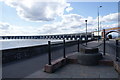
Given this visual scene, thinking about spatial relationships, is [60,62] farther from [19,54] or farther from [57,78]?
[19,54]

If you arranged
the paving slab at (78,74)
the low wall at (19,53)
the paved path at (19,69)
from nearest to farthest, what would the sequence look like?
the paving slab at (78,74)
the paved path at (19,69)
the low wall at (19,53)

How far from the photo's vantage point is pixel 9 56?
7.23 m

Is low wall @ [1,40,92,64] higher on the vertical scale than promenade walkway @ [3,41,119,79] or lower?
higher

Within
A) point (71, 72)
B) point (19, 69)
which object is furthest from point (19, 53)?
point (71, 72)

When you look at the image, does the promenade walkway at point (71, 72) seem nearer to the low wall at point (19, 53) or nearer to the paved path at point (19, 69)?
the paved path at point (19, 69)

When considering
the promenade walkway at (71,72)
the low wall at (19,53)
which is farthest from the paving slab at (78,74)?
the low wall at (19,53)

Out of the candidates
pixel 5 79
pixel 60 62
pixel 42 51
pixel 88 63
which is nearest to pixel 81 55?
pixel 88 63

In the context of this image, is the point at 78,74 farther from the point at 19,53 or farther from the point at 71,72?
the point at 19,53

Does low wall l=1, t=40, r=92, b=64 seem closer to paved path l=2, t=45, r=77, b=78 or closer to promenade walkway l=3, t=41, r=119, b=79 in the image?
paved path l=2, t=45, r=77, b=78

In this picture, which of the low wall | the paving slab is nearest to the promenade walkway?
the paving slab

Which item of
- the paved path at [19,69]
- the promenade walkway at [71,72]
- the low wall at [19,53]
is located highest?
the low wall at [19,53]

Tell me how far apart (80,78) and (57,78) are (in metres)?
0.84

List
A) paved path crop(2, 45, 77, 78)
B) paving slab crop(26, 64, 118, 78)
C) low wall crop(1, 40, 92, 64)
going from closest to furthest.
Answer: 1. paving slab crop(26, 64, 118, 78)
2. paved path crop(2, 45, 77, 78)
3. low wall crop(1, 40, 92, 64)

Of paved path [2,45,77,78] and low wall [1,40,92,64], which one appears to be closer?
paved path [2,45,77,78]
